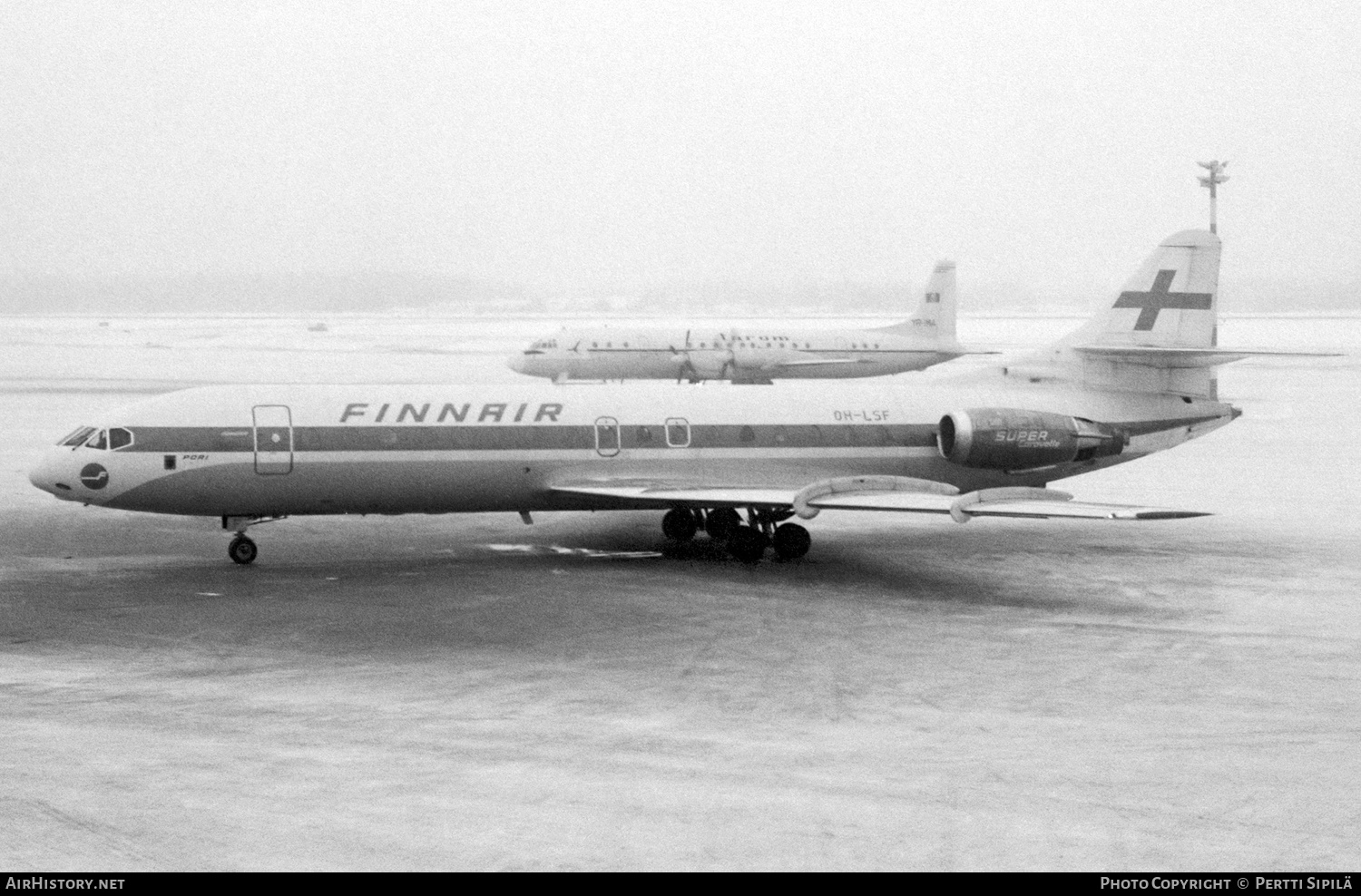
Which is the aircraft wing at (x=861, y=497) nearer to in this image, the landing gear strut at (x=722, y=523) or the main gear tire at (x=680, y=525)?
the landing gear strut at (x=722, y=523)

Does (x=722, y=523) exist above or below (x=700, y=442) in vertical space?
below

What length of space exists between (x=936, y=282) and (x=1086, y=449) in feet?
130

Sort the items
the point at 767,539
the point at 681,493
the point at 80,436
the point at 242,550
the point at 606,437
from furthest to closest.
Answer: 1. the point at 606,437
2. the point at 767,539
3. the point at 242,550
4. the point at 681,493
5. the point at 80,436

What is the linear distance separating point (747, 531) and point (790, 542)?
0.74 m

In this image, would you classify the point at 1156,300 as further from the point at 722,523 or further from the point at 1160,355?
the point at 722,523

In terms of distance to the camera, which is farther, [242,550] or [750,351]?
[750,351]

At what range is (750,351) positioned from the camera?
6309 cm

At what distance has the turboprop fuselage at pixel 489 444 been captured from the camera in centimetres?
2309

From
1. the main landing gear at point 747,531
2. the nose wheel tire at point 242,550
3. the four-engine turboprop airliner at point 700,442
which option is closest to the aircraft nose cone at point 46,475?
the four-engine turboprop airliner at point 700,442

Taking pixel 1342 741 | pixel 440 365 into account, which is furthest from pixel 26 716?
pixel 440 365

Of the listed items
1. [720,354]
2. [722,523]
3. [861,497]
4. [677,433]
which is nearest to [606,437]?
[677,433]

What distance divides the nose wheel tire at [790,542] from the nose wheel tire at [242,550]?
27.2 feet

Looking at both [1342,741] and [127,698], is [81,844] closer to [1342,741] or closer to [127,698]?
[127,698]

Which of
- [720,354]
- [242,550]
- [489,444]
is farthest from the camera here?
[720,354]
